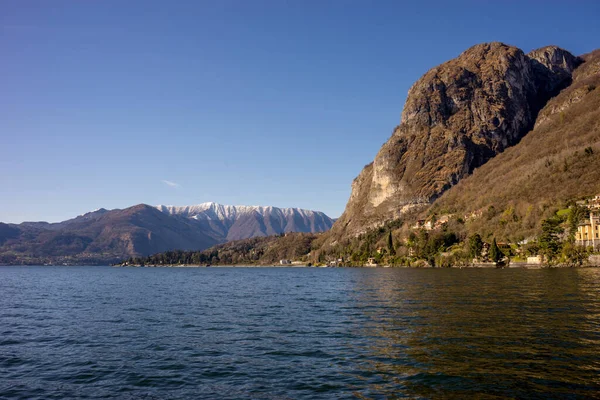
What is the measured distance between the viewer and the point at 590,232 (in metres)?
152

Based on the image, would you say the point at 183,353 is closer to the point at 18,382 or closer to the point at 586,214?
the point at 18,382

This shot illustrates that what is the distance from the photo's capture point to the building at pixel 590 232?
149875 mm

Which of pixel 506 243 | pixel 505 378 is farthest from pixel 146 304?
pixel 506 243

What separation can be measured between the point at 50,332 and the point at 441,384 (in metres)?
37.4

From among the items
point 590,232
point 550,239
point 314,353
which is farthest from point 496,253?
point 314,353

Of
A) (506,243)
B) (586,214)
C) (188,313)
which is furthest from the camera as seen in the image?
(506,243)

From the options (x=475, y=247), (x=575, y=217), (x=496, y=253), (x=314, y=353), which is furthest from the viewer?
(x=475, y=247)

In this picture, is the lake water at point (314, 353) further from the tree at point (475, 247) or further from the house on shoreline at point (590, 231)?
the tree at point (475, 247)

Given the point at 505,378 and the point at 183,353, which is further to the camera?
the point at 183,353

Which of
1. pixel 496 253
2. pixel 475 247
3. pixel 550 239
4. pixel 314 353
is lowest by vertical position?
pixel 314 353

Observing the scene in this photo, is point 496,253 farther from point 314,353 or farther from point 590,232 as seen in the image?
point 314,353

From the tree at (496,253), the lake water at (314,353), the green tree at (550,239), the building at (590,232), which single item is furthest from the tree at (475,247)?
the lake water at (314,353)

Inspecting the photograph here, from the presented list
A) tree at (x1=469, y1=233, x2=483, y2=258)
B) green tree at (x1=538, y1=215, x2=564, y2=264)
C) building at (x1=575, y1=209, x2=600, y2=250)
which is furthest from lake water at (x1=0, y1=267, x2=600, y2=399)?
tree at (x1=469, y1=233, x2=483, y2=258)

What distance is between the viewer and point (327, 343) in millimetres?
34438
